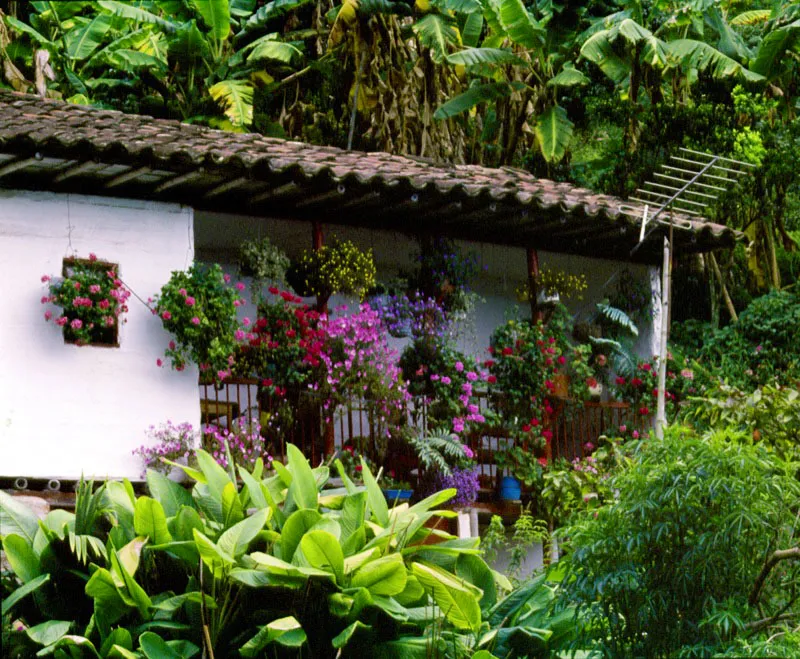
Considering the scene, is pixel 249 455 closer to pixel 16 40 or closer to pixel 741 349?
pixel 741 349

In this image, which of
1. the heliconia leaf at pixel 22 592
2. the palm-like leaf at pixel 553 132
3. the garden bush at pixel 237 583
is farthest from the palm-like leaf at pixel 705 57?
the heliconia leaf at pixel 22 592

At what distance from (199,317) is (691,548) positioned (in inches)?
188

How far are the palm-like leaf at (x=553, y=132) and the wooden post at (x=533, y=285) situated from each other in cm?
254

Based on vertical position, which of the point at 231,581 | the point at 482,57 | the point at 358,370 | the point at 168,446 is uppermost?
the point at 482,57

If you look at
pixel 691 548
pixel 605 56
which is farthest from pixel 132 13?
pixel 691 548

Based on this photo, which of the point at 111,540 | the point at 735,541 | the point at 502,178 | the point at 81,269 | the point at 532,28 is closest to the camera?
the point at 735,541

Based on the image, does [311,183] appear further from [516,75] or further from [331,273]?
[516,75]

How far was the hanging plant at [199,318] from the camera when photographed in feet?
31.9

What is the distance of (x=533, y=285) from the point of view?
1230cm

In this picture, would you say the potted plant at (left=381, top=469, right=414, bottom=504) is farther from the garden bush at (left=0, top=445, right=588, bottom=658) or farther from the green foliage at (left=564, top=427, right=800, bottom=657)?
the green foliage at (left=564, top=427, right=800, bottom=657)

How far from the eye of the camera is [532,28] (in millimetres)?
14094

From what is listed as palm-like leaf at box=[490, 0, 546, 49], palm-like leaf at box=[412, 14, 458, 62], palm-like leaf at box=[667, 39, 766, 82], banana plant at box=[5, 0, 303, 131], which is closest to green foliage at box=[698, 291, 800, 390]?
palm-like leaf at box=[667, 39, 766, 82]

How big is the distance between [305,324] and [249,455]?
4.24 feet

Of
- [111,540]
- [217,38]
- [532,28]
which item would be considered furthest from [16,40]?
[111,540]
